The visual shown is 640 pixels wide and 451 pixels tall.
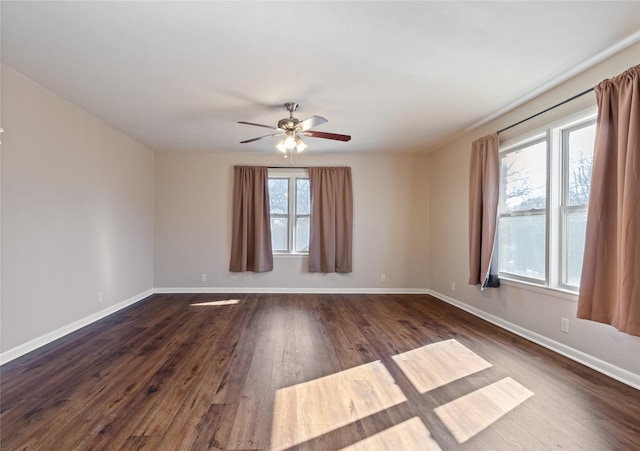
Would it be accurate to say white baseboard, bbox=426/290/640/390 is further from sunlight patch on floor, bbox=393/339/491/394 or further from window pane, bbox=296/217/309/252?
window pane, bbox=296/217/309/252

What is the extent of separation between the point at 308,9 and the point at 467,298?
4051 millimetres

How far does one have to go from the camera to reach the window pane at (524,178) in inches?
120

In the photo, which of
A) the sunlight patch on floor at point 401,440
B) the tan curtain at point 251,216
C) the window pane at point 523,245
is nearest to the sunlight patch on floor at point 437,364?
the sunlight patch on floor at point 401,440

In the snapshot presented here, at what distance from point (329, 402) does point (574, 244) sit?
265 cm

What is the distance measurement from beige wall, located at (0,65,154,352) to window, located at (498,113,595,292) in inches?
198

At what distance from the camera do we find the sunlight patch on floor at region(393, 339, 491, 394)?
2229 mm

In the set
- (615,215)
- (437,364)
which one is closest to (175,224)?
(437,364)

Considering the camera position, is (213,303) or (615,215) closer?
(615,215)

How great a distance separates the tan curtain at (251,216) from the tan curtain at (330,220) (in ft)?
2.68

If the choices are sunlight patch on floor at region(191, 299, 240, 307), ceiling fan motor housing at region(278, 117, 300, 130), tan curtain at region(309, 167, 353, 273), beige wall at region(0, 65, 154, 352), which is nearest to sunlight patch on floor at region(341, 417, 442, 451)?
ceiling fan motor housing at region(278, 117, 300, 130)

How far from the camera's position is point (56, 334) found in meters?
3.03

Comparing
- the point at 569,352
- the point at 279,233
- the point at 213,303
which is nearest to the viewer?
the point at 569,352

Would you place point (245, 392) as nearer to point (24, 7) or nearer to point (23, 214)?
point (23, 214)

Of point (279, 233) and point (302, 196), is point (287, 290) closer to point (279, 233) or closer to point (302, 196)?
point (279, 233)
